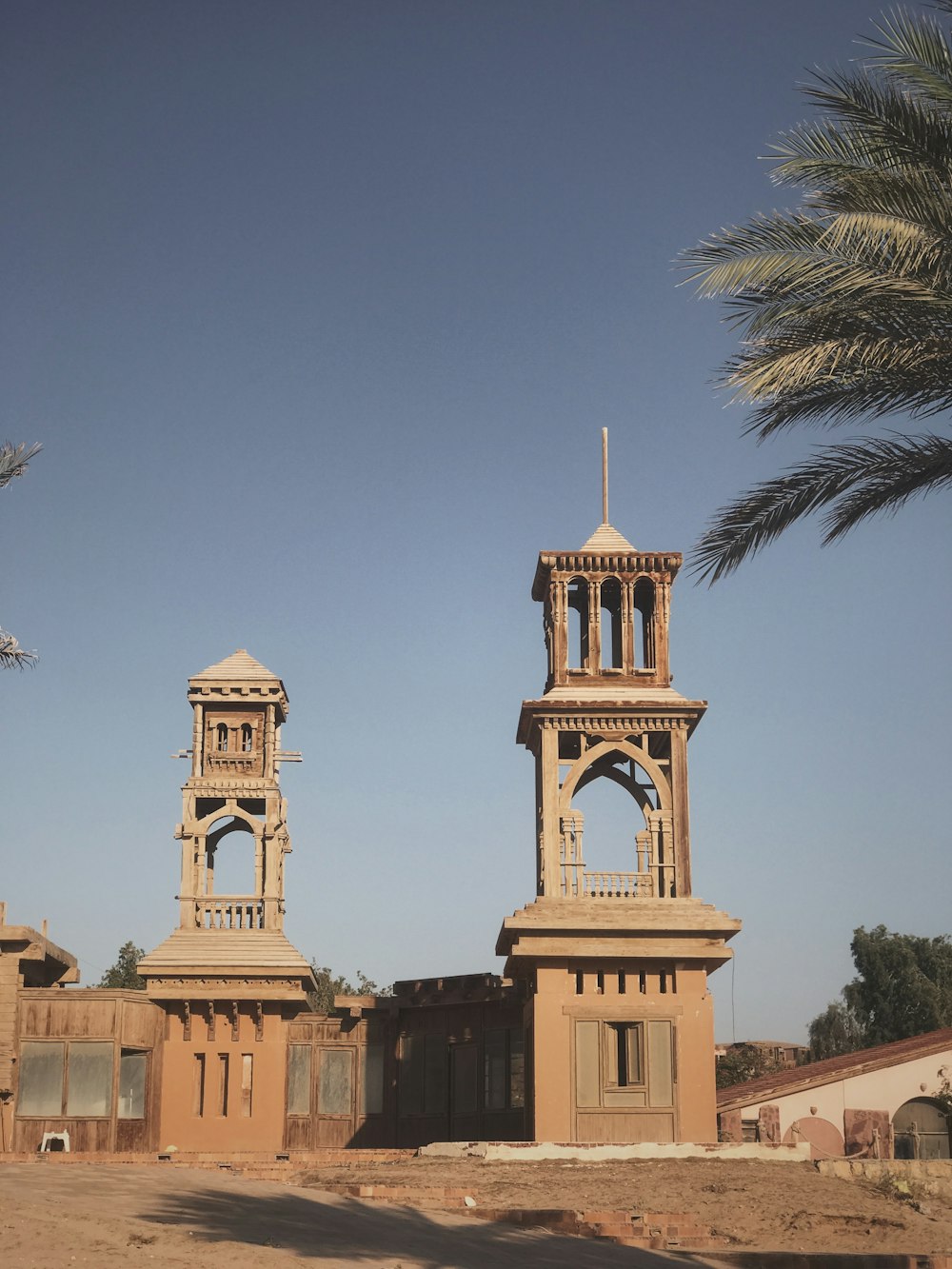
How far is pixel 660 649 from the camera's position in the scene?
1388 inches

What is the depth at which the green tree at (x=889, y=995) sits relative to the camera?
2768 inches

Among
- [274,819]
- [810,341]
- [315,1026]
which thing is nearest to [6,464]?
[274,819]

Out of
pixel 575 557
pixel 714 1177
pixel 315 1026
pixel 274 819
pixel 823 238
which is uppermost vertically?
pixel 575 557

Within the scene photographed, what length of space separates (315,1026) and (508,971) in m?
5.02

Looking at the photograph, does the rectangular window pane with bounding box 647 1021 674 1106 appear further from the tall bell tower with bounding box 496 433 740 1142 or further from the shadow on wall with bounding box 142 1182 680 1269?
the shadow on wall with bounding box 142 1182 680 1269

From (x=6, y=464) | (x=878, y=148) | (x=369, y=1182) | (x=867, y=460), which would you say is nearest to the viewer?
(x=878, y=148)

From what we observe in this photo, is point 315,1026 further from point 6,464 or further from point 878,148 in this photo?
point 878,148

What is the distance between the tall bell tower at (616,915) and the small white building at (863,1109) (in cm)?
627

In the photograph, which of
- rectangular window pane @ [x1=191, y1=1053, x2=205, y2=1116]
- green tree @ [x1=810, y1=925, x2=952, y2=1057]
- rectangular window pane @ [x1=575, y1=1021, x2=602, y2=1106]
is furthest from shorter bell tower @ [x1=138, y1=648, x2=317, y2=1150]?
green tree @ [x1=810, y1=925, x2=952, y2=1057]

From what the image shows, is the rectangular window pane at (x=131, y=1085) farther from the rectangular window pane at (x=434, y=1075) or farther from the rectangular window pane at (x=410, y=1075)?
the rectangular window pane at (x=434, y=1075)

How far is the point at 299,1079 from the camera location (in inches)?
1407

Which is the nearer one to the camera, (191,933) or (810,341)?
(810,341)

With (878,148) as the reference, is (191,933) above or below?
below

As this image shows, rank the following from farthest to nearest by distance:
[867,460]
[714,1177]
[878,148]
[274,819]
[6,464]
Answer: [274,819] → [6,464] → [714,1177] → [867,460] → [878,148]
